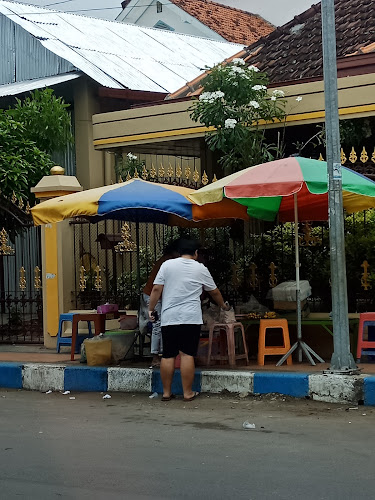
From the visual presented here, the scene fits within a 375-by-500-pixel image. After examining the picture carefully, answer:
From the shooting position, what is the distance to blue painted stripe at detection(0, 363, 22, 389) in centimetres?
1036

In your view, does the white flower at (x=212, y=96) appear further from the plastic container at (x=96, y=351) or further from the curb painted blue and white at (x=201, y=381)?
the curb painted blue and white at (x=201, y=381)

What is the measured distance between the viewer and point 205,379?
932cm

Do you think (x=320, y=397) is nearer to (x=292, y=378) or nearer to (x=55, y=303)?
(x=292, y=378)

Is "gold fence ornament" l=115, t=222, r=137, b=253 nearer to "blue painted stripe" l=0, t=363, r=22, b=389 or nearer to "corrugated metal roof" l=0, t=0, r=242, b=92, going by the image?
"blue painted stripe" l=0, t=363, r=22, b=389

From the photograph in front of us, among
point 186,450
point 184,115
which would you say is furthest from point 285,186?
point 184,115

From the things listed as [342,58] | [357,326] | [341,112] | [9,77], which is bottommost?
[357,326]

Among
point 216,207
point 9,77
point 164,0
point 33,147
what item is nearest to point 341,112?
point 216,207

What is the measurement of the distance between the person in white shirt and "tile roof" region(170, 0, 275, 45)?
19.3 meters

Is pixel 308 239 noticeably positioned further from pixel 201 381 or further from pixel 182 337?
pixel 182 337

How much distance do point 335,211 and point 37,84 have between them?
9.24 metres

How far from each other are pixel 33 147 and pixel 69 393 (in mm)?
5378

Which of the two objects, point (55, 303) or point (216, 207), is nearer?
point (216, 207)

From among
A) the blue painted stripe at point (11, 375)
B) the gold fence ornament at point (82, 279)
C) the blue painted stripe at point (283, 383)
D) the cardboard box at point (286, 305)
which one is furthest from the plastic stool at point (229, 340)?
the gold fence ornament at point (82, 279)

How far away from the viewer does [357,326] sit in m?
10.1
